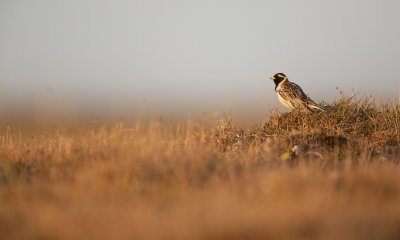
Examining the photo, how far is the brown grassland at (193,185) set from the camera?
519 cm

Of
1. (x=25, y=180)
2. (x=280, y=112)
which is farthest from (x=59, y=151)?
(x=280, y=112)

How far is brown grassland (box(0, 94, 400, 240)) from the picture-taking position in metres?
5.19

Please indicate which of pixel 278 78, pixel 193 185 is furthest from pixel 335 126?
pixel 193 185

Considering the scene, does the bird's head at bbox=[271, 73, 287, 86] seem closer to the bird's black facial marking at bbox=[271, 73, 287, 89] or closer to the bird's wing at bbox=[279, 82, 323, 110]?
the bird's black facial marking at bbox=[271, 73, 287, 89]

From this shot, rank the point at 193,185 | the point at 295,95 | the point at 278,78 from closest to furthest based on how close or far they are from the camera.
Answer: the point at 193,185
the point at 295,95
the point at 278,78

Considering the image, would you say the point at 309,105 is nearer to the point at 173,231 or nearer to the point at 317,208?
the point at 317,208

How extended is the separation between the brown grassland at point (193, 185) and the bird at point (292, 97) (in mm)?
928

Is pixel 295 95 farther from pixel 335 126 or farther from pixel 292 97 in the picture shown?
pixel 335 126

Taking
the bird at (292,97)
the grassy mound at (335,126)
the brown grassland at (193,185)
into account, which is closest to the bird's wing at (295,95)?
the bird at (292,97)

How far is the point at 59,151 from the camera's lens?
8750 mm

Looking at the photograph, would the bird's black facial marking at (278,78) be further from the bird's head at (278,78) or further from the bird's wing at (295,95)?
the bird's wing at (295,95)

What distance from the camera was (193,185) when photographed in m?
6.82

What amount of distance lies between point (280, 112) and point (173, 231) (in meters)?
7.34

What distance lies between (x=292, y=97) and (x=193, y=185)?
264 inches
